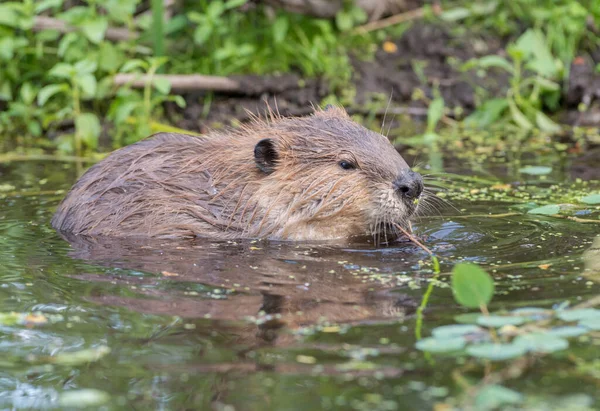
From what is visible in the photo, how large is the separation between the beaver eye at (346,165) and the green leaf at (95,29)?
10.6ft

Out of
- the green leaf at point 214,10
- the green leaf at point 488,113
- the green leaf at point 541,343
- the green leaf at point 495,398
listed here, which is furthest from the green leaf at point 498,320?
the green leaf at point 214,10

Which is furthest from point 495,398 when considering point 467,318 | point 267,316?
point 267,316

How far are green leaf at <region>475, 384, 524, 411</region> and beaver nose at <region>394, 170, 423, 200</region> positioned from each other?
2.01 m

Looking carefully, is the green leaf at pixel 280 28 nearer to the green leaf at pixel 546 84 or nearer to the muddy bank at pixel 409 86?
the muddy bank at pixel 409 86

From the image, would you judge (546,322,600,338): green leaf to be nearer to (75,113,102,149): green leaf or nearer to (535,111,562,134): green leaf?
(535,111,562,134): green leaf

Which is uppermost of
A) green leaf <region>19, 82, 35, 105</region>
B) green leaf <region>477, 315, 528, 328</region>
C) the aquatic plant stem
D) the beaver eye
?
green leaf <region>19, 82, 35, 105</region>

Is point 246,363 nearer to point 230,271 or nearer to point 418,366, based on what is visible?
point 418,366

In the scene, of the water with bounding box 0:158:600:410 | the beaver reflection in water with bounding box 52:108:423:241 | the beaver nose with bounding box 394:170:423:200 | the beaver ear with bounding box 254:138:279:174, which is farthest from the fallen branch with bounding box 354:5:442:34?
the beaver nose with bounding box 394:170:423:200

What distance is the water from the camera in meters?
2.68

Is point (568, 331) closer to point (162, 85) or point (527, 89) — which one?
point (162, 85)

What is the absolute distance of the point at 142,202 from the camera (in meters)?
4.76

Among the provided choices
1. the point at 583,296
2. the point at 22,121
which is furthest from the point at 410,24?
the point at 583,296

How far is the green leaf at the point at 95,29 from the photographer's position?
285 inches

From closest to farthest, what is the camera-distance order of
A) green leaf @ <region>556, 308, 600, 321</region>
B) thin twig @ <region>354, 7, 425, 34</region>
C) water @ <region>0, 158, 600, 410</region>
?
water @ <region>0, 158, 600, 410</region>, green leaf @ <region>556, 308, 600, 321</region>, thin twig @ <region>354, 7, 425, 34</region>
